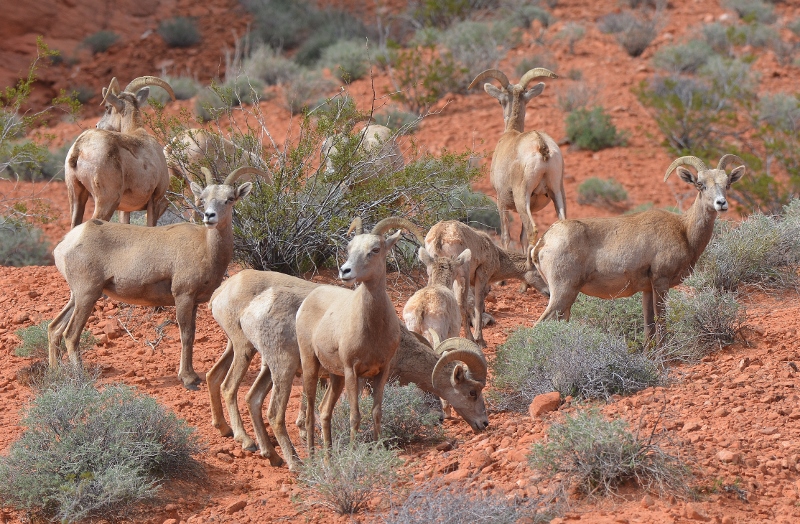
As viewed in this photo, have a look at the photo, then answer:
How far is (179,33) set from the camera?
29.9 meters

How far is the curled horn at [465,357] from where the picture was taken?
27.1 feet

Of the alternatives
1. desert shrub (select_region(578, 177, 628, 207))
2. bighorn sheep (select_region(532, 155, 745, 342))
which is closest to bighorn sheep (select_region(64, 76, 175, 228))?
bighorn sheep (select_region(532, 155, 745, 342))

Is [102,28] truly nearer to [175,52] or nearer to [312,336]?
[175,52]

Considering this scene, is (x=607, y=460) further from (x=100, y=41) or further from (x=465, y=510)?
(x=100, y=41)

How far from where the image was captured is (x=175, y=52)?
29.8 metres

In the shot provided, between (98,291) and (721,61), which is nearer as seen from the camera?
(98,291)

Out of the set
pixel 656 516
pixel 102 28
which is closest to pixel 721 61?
pixel 102 28

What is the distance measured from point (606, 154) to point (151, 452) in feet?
54.4

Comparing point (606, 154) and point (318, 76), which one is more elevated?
point (318, 76)

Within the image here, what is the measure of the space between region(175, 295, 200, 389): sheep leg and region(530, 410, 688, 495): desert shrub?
4.21 m

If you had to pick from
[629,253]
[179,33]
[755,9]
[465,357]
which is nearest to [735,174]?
[629,253]

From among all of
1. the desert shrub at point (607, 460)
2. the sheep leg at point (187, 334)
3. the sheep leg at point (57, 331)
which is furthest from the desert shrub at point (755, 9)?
the desert shrub at point (607, 460)

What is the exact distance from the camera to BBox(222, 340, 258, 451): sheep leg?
8.66m

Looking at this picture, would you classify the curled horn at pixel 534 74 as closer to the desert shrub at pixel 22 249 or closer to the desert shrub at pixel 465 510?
the desert shrub at pixel 22 249
